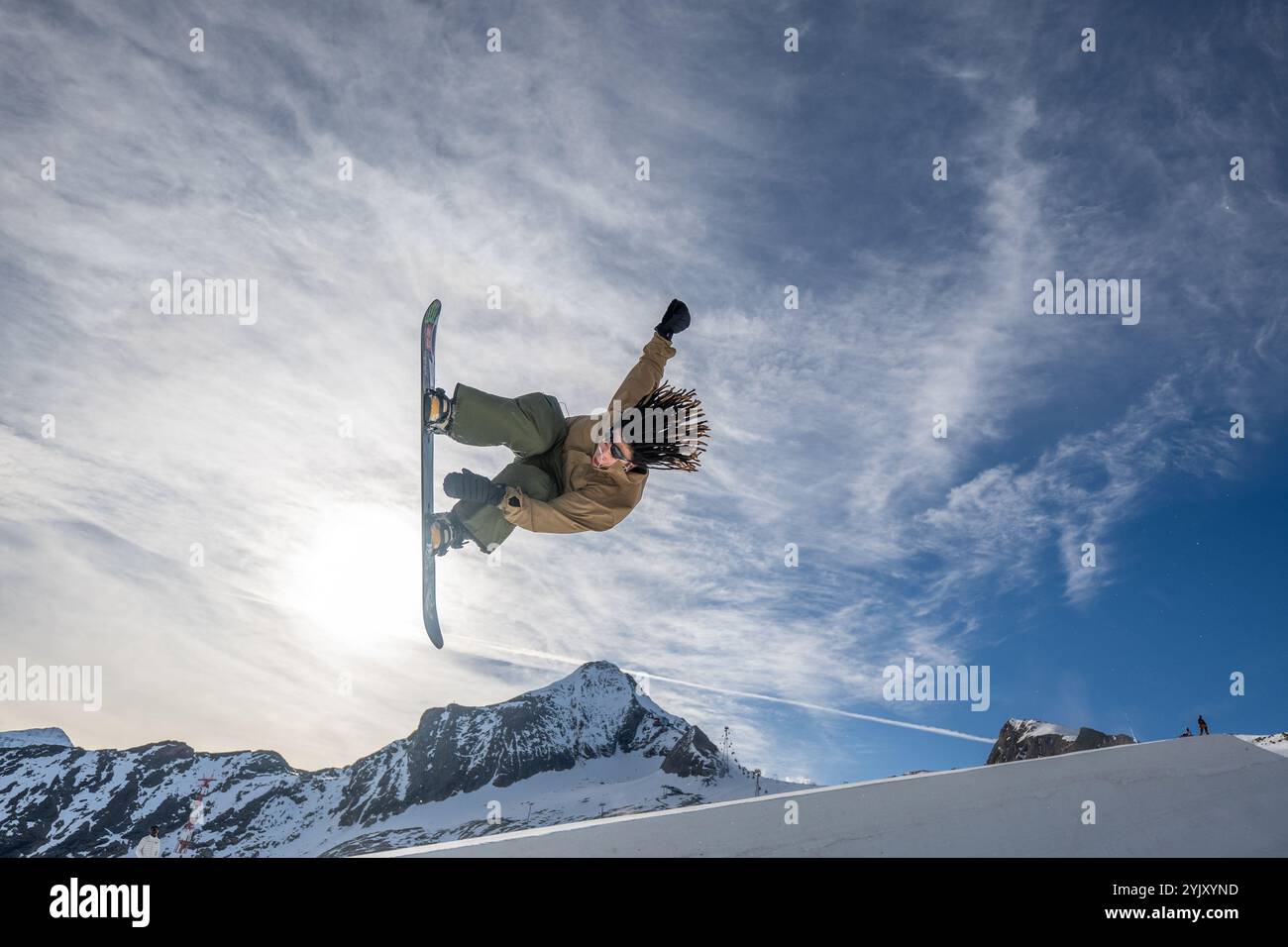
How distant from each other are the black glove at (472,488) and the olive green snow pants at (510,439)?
51 millimetres

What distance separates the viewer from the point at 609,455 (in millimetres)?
5684

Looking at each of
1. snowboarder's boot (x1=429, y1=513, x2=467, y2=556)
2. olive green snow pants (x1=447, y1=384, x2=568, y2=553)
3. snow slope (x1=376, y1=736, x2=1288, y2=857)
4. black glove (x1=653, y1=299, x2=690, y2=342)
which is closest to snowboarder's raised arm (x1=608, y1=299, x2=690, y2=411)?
black glove (x1=653, y1=299, x2=690, y2=342)

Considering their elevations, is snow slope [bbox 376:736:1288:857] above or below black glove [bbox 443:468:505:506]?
below

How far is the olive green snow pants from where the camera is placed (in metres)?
5.84

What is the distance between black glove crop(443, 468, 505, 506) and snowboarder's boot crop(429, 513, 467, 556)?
0.52 ft

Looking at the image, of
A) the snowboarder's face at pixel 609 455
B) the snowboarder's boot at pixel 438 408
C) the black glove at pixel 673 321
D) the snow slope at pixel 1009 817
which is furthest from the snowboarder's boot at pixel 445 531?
the snow slope at pixel 1009 817

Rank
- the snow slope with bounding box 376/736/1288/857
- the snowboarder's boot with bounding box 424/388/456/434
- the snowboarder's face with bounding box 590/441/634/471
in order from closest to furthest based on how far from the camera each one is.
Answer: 1. the snow slope with bounding box 376/736/1288/857
2. the snowboarder's face with bounding box 590/441/634/471
3. the snowboarder's boot with bounding box 424/388/456/434

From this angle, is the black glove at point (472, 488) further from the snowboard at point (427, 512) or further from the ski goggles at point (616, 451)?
the ski goggles at point (616, 451)

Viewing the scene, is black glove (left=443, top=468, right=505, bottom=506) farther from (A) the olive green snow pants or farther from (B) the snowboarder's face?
(B) the snowboarder's face

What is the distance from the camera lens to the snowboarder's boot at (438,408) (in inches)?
228

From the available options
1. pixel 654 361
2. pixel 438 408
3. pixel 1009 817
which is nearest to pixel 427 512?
pixel 438 408

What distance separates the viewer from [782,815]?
3.38m
